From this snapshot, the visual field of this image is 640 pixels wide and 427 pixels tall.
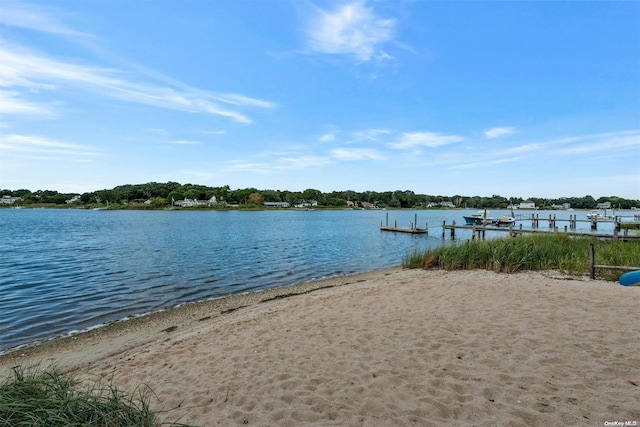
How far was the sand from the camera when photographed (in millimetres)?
4031

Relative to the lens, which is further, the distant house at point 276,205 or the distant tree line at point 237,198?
the distant house at point 276,205

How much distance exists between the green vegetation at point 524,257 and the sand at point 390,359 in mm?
4120

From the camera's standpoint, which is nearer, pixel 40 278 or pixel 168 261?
pixel 40 278

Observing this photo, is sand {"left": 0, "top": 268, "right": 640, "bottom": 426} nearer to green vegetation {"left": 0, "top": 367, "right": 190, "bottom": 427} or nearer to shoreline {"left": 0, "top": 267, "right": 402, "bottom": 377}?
shoreline {"left": 0, "top": 267, "right": 402, "bottom": 377}

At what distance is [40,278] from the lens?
15758 millimetres

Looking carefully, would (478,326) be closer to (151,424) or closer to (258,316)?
(258,316)

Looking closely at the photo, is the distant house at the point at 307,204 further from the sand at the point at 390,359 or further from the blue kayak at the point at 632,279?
the blue kayak at the point at 632,279

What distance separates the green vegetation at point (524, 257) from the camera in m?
13.6

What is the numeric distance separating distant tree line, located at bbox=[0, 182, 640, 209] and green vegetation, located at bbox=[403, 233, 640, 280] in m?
152

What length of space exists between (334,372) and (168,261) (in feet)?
58.9

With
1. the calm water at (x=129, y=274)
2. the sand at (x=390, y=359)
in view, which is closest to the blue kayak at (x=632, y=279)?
the sand at (x=390, y=359)

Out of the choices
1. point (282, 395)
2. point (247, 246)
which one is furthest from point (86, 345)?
point (247, 246)

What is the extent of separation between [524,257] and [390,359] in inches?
457

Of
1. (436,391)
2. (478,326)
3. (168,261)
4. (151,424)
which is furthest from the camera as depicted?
(168,261)
